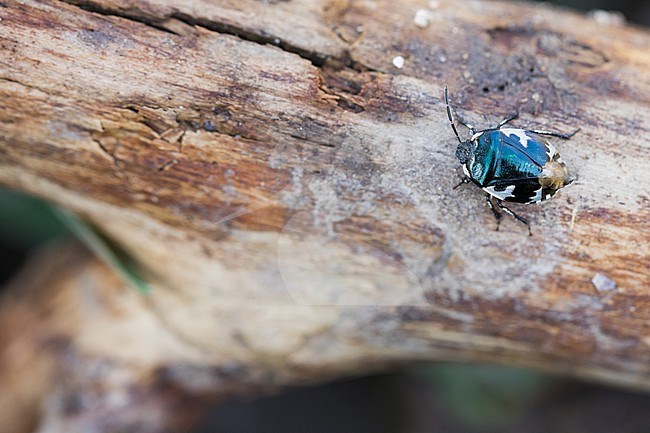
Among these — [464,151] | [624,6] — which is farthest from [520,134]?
[624,6]

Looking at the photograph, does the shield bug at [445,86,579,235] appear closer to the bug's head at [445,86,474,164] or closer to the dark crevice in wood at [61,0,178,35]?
the bug's head at [445,86,474,164]

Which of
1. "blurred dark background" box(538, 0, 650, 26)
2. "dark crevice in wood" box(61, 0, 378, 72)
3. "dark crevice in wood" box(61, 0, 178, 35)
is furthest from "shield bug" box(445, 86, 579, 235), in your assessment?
"blurred dark background" box(538, 0, 650, 26)

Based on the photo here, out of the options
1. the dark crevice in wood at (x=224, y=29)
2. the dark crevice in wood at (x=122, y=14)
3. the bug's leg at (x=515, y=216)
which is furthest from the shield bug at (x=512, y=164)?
the dark crevice in wood at (x=122, y=14)

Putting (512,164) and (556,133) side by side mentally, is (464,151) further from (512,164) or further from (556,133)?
(556,133)

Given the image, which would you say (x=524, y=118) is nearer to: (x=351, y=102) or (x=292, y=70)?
(x=351, y=102)

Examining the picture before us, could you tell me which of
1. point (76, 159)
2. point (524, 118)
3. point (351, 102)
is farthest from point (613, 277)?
point (76, 159)

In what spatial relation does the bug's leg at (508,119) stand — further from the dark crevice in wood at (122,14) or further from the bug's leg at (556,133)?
the dark crevice in wood at (122,14)
